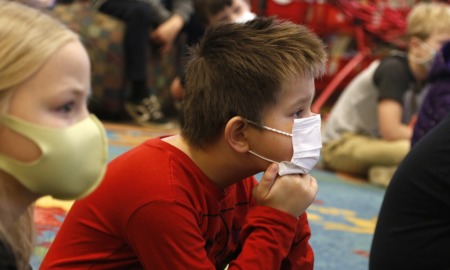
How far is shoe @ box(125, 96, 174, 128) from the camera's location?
12.0 ft

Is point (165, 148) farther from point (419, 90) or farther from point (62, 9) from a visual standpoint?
point (62, 9)

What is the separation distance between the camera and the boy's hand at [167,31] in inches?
145

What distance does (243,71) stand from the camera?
3.81ft

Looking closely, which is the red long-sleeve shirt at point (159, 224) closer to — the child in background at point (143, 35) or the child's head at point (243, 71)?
the child's head at point (243, 71)

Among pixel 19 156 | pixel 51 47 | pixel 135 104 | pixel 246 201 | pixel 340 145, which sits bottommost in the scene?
pixel 135 104

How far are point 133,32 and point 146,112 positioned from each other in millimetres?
452

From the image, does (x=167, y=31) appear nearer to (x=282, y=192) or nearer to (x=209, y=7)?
(x=209, y=7)

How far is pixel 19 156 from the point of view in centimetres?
81

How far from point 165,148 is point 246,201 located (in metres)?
0.25

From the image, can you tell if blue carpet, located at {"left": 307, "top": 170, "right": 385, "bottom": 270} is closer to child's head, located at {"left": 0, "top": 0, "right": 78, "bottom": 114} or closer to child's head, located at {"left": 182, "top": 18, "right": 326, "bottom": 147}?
child's head, located at {"left": 182, "top": 18, "right": 326, "bottom": 147}

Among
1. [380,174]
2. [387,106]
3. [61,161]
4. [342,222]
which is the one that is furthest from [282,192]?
[380,174]

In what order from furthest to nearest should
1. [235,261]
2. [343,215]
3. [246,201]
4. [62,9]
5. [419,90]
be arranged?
[62,9] → [419,90] → [343,215] → [246,201] → [235,261]

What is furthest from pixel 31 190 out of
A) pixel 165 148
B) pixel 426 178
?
pixel 426 178

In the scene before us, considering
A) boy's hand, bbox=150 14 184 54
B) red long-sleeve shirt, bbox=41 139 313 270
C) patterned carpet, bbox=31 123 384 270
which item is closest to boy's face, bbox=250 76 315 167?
red long-sleeve shirt, bbox=41 139 313 270
